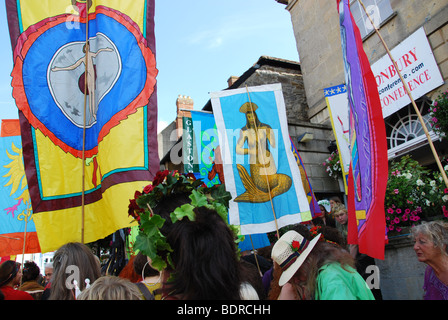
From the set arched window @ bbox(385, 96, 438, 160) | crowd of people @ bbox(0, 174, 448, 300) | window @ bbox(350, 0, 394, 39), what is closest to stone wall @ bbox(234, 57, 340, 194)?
arched window @ bbox(385, 96, 438, 160)

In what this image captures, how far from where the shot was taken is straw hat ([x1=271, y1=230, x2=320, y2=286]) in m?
2.13

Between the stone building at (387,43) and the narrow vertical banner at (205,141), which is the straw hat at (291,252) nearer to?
Answer: the narrow vertical banner at (205,141)

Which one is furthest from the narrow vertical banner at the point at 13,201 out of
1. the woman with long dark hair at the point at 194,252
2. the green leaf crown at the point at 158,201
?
the woman with long dark hair at the point at 194,252

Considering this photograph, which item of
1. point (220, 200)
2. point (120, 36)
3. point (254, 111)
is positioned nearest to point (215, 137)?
point (254, 111)

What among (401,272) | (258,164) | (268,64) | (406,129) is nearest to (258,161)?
(258,164)

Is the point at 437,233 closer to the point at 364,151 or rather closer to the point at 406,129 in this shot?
the point at 364,151

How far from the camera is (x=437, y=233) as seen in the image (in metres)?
2.83

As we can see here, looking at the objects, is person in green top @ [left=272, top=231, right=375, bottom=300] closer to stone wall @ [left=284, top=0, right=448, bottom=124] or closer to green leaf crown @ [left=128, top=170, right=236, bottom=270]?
green leaf crown @ [left=128, top=170, right=236, bottom=270]

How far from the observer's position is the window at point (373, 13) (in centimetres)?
822

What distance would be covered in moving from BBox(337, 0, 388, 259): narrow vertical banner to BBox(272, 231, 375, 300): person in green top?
48 centimetres

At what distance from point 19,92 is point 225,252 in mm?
2768

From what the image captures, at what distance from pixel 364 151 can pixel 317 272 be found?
1.22 m
